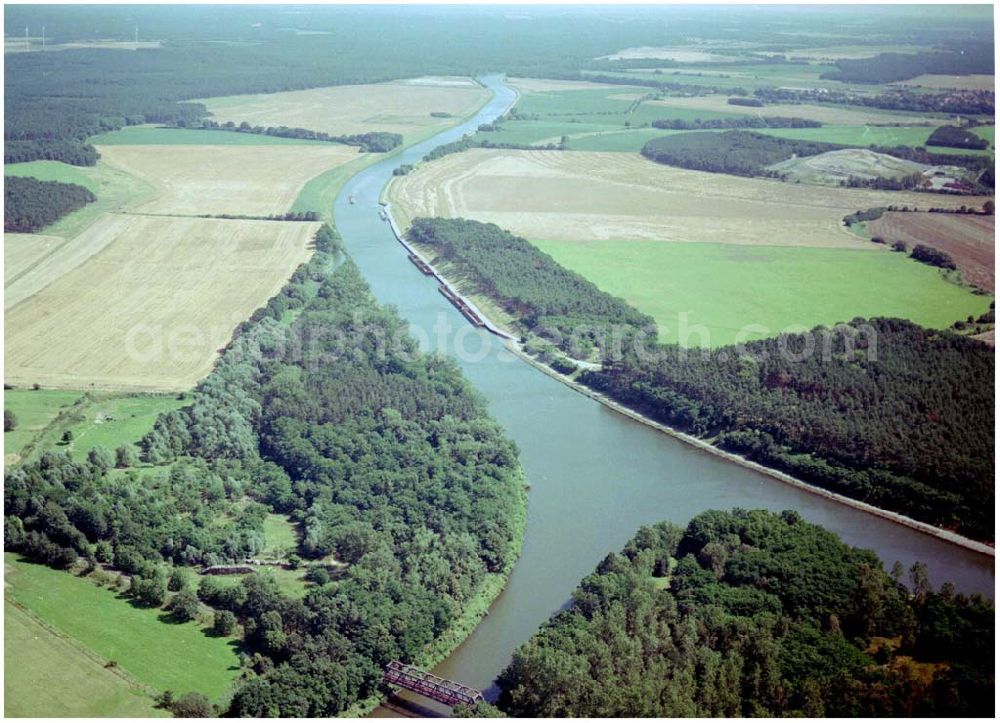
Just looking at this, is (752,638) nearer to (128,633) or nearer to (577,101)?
(128,633)

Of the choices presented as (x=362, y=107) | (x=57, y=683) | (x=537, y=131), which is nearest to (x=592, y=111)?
(x=537, y=131)

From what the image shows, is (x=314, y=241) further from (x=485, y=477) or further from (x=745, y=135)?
(x=745, y=135)

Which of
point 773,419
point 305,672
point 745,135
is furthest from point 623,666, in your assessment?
point 745,135

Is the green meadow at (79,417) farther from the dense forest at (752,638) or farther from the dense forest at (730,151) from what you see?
the dense forest at (730,151)

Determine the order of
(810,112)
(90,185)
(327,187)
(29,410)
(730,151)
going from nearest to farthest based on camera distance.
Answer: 1. (29,410)
2. (90,185)
3. (327,187)
4. (730,151)
5. (810,112)

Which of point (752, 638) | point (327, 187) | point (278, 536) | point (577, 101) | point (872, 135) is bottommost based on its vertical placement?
point (752, 638)

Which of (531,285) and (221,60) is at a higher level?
(221,60)

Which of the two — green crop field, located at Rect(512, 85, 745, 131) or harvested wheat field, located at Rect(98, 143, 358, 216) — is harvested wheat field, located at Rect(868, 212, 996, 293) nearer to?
green crop field, located at Rect(512, 85, 745, 131)
